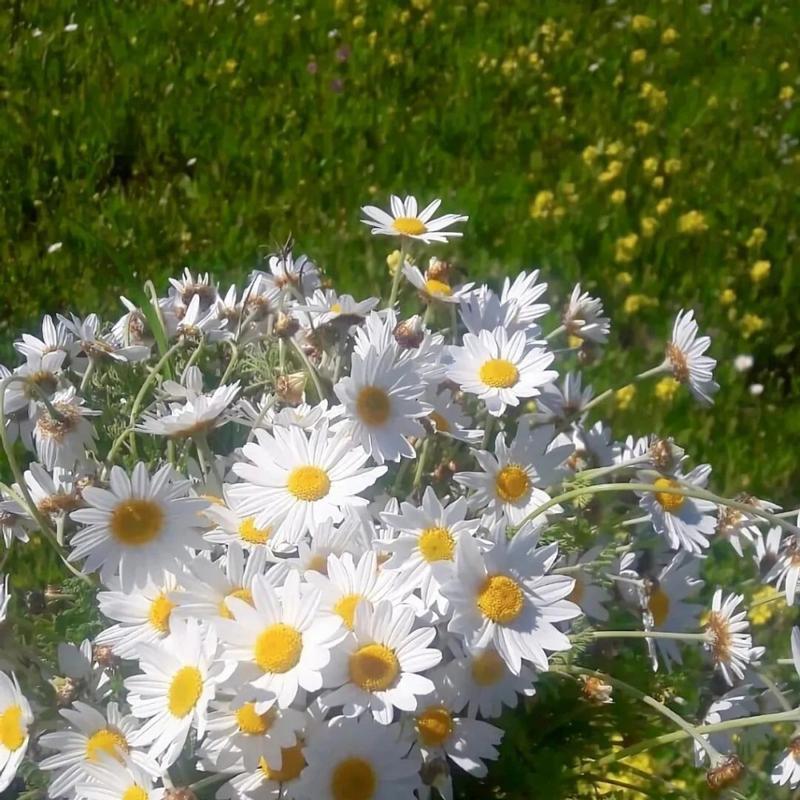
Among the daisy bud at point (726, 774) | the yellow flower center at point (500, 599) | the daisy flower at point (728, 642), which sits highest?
the yellow flower center at point (500, 599)

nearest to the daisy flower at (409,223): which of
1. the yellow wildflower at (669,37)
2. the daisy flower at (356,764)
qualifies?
the daisy flower at (356,764)

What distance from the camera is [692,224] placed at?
2.13 meters

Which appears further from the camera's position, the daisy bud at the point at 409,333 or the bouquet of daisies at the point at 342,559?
the daisy bud at the point at 409,333

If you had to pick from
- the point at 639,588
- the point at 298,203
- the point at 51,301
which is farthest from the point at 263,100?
the point at 639,588

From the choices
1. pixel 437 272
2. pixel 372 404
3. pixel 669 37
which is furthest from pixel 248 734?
pixel 669 37

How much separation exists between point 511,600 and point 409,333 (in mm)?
224

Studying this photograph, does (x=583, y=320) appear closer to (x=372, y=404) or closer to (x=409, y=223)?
(x=409, y=223)

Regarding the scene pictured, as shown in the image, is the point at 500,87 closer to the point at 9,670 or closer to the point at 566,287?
the point at 566,287

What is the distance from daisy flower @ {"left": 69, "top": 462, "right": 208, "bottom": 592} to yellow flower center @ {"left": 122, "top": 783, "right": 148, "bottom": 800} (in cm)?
12

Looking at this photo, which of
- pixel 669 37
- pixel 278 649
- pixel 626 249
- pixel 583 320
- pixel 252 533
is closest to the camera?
pixel 278 649

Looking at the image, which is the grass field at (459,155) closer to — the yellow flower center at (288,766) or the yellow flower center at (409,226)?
the yellow flower center at (409,226)

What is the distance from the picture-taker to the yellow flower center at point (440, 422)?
75 cm

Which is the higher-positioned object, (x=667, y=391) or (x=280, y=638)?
(x=280, y=638)

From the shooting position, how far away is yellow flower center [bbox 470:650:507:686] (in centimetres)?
64
